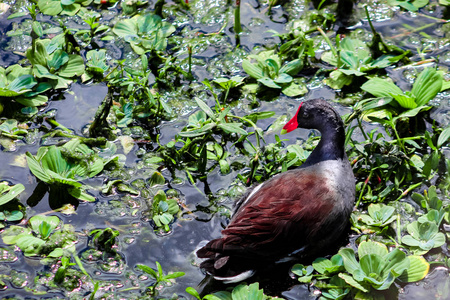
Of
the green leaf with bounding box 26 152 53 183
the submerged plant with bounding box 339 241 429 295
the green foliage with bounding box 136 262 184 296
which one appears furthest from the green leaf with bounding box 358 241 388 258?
the green leaf with bounding box 26 152 53 183

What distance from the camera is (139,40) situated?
14.0 ft

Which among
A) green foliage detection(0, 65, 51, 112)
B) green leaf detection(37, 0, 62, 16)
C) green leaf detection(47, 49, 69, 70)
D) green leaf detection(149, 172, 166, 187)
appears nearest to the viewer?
green leaf detection(149, 172, 166, 187)

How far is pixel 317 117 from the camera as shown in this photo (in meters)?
3.33

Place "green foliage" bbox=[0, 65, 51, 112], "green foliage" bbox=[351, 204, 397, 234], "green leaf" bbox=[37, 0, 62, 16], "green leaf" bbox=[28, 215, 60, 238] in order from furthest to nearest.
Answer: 1. "green leaf" bbox=[37, 0, 62, 16]
2. "green foliage" bbox=[0, 65, 51, 112]
3. "green foliage" bbox=[351, 204, 397, 234]
4. "green leaf" bbox=[28, 215, 60, 238]

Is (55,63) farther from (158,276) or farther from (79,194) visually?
(158,276)

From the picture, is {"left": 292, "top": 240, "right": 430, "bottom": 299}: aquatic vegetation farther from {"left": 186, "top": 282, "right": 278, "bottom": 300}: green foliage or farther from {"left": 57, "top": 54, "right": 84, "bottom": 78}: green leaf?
{"left": 57, "top": 54, "right": 84, "bottom": 78}: green leaf

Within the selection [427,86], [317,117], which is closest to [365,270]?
[317,117]

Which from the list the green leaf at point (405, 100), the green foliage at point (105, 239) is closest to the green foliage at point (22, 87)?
the green foliage at point (105, 239)

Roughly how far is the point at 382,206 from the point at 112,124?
183 cm

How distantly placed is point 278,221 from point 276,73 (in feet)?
4.86

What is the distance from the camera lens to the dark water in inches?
115

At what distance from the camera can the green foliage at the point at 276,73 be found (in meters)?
3.93

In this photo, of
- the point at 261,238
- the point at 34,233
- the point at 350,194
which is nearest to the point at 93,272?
the point at 34,233

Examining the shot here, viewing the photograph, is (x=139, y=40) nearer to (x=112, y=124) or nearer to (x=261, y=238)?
(x=112, y=124)
